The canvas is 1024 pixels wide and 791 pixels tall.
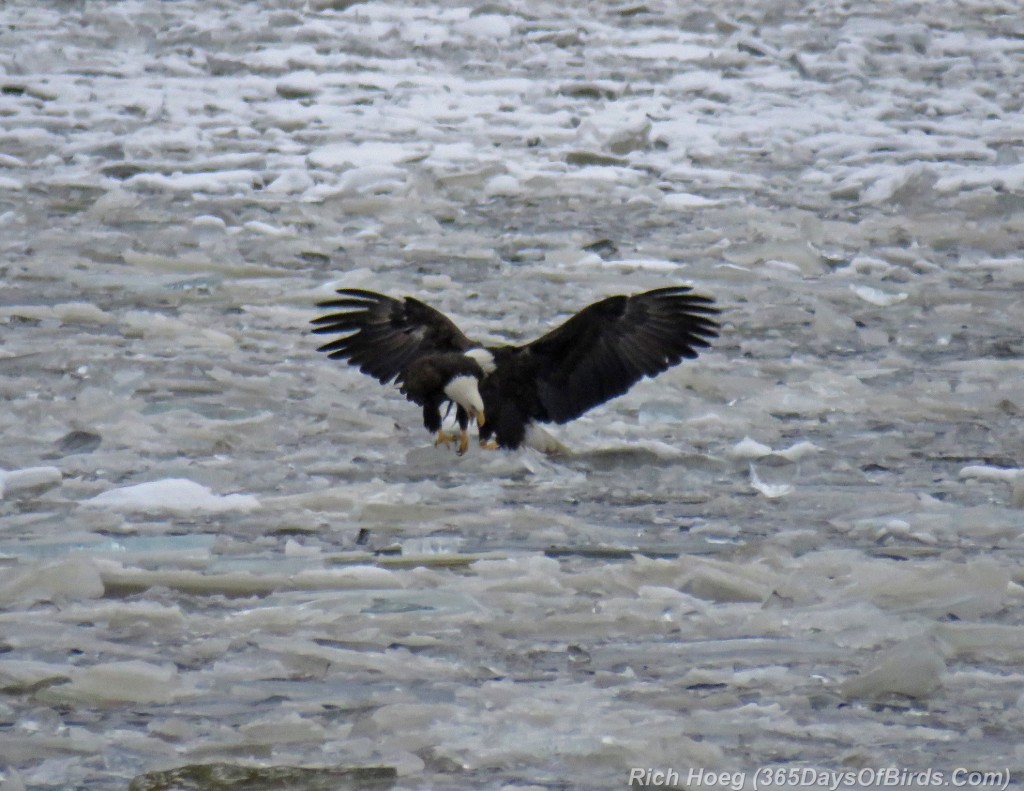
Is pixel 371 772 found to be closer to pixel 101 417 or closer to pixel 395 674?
pixel 395 674

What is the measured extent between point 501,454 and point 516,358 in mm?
297

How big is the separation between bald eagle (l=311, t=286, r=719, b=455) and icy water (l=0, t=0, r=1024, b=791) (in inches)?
3.9

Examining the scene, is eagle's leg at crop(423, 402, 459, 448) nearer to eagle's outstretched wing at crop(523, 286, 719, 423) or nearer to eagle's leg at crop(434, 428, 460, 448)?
eagle's leg at crop(434, 428, 460, 448)

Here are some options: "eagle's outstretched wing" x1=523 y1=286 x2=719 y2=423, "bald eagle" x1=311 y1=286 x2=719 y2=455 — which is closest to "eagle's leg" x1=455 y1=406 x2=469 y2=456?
"bald eagle" x1=311 y1=286 x2=719 y2=455

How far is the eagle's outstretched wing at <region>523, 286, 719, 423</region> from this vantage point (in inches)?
161

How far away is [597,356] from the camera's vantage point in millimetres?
4125

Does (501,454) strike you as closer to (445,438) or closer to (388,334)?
(445,438)

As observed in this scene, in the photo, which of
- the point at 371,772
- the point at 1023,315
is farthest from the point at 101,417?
the point at 1023,315

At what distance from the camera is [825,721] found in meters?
2.44

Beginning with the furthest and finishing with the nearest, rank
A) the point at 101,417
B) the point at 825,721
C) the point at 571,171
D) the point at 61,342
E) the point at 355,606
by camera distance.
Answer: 1. the point at 571,171
2. the point at 61,342
3. the point at 101,417
4. the point at 355,606
5. the point at 825,721

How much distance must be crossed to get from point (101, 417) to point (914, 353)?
213 cm

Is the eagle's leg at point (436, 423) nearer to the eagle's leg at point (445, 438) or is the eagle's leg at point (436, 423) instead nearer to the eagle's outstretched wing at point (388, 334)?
the eagle's leg at point (445, 438)

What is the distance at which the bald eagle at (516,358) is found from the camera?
157 inches

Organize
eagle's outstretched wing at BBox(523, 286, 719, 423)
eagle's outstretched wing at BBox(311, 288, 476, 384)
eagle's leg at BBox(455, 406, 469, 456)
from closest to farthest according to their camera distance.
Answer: eagle's leg at BBox(455, 406, 469, 456), eagle's outstretched wing at BBox(523, 286, 719, 423), eagle's outstretched wing at BBox(311, 288, 476, 384)
